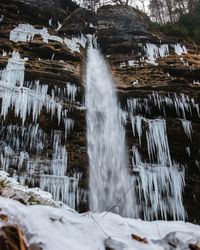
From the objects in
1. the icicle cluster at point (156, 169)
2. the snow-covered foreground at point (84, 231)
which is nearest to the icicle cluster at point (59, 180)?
the icicle cluster at point (156, 169)

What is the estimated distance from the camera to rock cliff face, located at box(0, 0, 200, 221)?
1145 centimetres

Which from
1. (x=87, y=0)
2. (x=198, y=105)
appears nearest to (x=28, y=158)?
(x=198, y=105)

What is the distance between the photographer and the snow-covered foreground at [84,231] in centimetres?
378

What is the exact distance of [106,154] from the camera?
1169 cm

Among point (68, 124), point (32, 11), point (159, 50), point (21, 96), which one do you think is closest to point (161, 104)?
point (68, 124)

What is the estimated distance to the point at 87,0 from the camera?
86.0ft

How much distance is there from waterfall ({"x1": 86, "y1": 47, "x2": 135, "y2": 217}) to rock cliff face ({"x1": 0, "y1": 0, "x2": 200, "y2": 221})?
270mm

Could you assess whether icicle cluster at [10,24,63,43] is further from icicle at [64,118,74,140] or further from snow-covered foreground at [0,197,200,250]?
snow-covered foreground at [0,197,200,250]

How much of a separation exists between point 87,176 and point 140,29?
7574 millimetres

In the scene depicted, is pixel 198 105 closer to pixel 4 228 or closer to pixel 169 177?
pixel 169 177

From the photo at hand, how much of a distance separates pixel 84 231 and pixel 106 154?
747 centimetres

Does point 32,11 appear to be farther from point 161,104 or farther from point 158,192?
point 158,192

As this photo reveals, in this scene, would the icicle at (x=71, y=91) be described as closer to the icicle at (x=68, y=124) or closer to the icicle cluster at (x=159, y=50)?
the icicle at (x=68, y=124)

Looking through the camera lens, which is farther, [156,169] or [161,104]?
[161,104]
